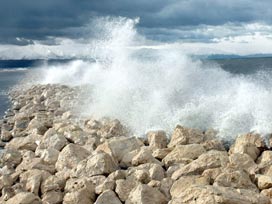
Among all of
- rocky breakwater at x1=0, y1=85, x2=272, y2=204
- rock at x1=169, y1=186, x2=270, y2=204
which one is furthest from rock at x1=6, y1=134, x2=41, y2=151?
rock at x1=169, y1=186, x2=270, y2=204

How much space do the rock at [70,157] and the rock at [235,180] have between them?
11.4ft

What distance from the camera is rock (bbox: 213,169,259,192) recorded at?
827cm

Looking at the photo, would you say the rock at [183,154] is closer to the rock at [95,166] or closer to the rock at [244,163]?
the rock at [244,163]

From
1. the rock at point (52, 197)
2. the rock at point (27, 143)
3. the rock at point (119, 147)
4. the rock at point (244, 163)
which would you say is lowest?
the rock at point (27, 143)

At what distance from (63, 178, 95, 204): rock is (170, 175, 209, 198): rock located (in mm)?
1564

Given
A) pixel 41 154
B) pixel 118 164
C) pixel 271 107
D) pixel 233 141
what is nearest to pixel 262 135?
pixel 233 141

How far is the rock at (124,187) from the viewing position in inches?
330

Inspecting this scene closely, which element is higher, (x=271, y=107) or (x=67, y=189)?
(x=271, y=107)

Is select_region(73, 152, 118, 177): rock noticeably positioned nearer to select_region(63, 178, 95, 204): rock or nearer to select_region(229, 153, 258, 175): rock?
select_region(63, 178, 95, 204): rock

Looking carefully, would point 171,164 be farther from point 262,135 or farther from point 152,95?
point 152,95

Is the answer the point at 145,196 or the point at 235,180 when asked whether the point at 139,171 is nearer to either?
the point at 145,196

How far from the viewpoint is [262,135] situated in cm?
1170

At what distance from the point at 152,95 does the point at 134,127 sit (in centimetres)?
252

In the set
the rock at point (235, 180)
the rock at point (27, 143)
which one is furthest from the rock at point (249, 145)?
the rock at point (27, 143)
